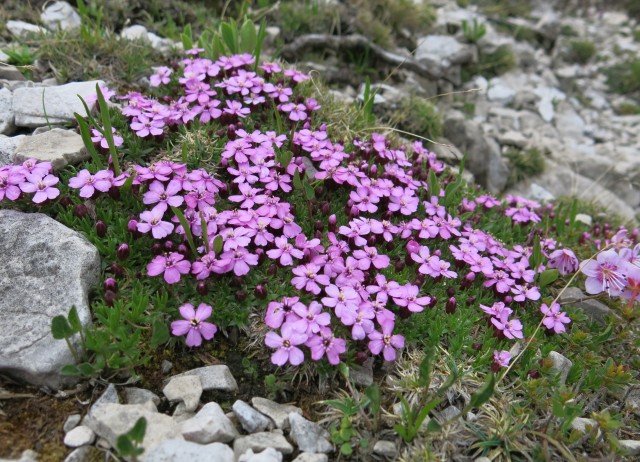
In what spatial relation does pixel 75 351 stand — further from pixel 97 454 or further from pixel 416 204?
pixel 416 204

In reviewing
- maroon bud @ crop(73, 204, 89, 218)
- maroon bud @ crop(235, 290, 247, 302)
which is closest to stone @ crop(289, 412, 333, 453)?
maroon bud @ crop(235, 290, 247, 302)

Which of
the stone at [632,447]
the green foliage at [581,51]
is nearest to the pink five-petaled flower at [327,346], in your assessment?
the stone at [632,447]

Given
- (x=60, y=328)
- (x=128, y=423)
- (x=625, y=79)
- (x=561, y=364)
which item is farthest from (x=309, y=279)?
(x=625, y=79)

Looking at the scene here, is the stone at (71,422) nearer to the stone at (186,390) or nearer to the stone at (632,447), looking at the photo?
the stone at (186,390)

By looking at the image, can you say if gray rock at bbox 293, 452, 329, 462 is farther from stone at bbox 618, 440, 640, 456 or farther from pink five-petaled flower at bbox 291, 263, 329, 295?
stone at bbox 618, 440, 640, 456

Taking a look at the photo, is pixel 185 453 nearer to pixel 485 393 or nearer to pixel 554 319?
pixel 485 393

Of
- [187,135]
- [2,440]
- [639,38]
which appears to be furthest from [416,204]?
[639,38]

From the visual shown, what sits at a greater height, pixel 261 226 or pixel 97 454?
pixel 261 226
